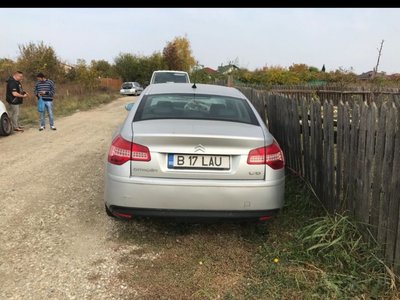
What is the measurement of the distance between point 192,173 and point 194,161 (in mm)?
106

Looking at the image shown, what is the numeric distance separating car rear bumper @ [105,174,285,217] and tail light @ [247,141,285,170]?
0.18m

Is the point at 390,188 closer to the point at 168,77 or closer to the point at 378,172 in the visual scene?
the point at 378,172

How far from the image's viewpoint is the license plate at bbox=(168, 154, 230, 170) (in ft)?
10.8

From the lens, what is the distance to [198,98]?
4.32 metres

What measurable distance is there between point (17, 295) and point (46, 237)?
3.40 ft

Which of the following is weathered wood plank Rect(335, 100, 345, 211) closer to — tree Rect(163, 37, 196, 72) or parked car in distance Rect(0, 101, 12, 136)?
parked car in distance Rect(0, 101, 12, 136)

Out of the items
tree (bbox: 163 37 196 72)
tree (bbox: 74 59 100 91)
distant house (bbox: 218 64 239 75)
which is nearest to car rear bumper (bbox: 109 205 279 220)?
distant house (bbox: 218 64 239 75)

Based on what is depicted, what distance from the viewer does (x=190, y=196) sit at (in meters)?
3.27

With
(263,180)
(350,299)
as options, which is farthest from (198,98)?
(350,299)

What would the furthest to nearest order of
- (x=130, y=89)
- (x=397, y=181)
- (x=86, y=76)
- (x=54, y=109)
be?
1. (x=130, y=89)
2. (x=86, y=76)
3. (x=54, y=109)
4. (x=397, y=181)

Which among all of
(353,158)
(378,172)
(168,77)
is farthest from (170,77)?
(378,172)

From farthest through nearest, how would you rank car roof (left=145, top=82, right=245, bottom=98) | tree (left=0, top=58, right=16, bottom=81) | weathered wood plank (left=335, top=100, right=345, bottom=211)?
tree (left=0, top=58, right=16, bottom=81)
car roof (left=145, top=82, right=245, bottom=98)
weathered wood plank (left=335, top=100, right=345, bottom=211)

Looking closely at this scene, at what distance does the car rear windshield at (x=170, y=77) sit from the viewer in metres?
15.0
